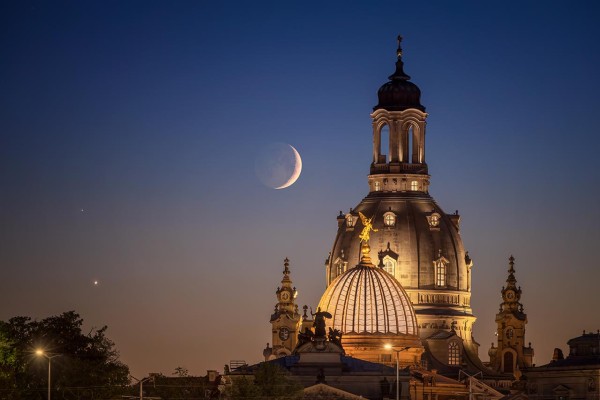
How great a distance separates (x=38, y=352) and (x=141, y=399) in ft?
32.7

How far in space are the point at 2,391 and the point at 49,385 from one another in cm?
874

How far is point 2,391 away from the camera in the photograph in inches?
7859

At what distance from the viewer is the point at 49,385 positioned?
192m

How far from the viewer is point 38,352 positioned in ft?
634

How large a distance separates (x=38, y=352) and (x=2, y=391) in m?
8.00

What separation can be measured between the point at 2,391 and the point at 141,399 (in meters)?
16.2

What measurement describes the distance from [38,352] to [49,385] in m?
2.80

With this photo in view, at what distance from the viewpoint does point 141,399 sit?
188 meters
